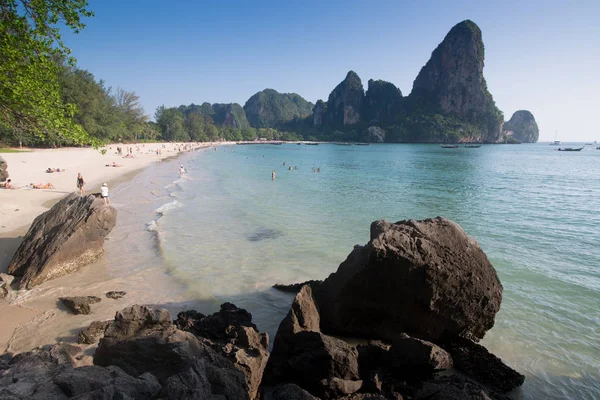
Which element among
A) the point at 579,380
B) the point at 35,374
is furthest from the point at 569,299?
the point at 35,374

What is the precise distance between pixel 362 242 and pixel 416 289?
7.74 metres

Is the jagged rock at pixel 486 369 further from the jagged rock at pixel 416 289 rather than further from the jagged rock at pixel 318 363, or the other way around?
the jagged rock at pixel 318 363

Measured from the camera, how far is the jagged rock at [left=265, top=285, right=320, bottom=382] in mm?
5293

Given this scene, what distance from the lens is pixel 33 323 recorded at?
6910mm

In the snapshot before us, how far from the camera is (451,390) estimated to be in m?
4.27

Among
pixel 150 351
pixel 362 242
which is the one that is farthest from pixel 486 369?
pixel 362 242

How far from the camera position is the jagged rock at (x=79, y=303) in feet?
24.3

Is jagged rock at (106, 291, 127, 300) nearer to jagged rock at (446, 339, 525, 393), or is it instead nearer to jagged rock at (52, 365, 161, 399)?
jagged rock at (52, 365, 161, 399)

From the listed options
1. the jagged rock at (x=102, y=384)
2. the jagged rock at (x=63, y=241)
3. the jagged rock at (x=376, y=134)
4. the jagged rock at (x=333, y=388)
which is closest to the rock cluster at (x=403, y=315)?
the jagged rock at (x=333, y=388)

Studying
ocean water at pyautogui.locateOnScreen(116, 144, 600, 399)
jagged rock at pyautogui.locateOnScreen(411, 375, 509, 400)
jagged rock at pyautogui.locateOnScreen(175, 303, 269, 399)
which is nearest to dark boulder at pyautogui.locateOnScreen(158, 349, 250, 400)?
jagged rock at pyautogui.locateOnScreen(175, 303, 269, 399)

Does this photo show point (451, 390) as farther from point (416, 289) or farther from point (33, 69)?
point (33, 69)

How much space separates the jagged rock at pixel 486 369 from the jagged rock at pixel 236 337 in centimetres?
338

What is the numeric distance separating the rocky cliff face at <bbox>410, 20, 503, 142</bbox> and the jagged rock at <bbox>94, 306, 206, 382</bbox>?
206 metres

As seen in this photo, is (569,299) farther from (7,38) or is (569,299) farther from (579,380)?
(7,38)
